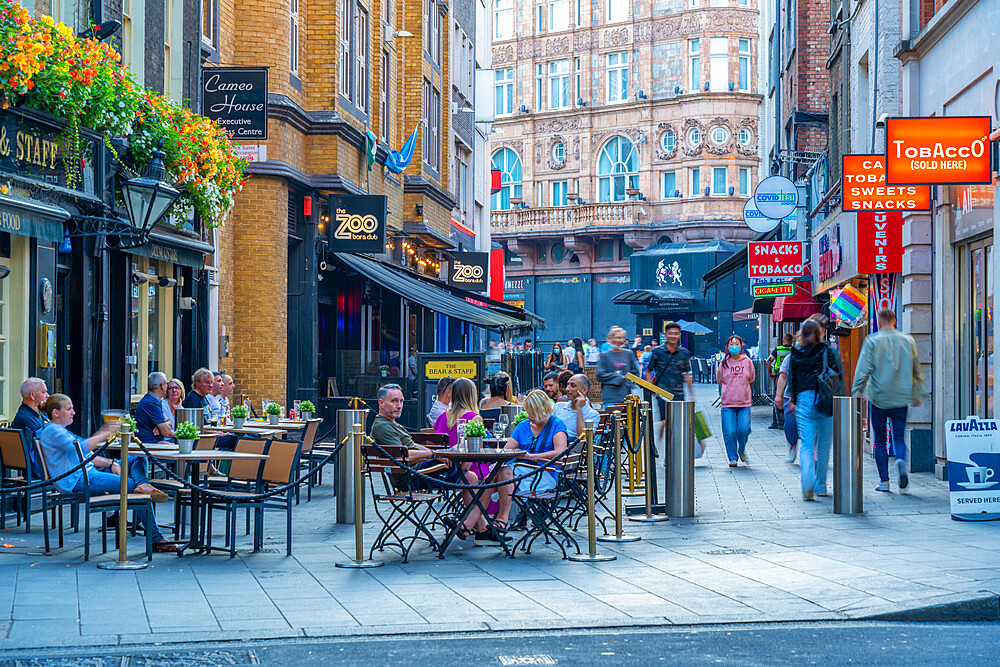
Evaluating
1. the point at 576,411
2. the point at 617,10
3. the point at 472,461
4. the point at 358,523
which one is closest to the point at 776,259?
the point at 576,411

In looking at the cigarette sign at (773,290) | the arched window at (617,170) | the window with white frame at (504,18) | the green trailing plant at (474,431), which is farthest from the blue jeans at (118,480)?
the window with white frame at (504,18)

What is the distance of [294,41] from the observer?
2047cm

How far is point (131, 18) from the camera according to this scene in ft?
49.2

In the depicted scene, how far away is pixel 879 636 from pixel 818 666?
867 mm

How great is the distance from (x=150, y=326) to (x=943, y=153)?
9305 millimetres

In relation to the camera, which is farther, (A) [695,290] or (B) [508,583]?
(A) [695,290]

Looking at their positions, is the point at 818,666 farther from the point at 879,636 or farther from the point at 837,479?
the point at 837,479

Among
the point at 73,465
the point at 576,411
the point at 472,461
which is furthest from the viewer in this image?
the point at 576,411

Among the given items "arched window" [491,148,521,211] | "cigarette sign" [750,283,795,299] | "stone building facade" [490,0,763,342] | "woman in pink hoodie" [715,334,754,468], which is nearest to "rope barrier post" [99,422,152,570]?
"woman in pink hoodie" [715,334,754,468]

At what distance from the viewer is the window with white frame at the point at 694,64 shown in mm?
54094

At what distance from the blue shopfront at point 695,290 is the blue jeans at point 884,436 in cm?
3710

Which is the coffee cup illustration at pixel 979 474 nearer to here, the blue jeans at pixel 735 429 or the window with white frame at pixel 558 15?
the blue jeans at pixel 735 429

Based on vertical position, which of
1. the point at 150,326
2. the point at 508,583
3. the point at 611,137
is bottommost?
the point at 508,583

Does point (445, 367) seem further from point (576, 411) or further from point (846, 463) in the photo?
point (846, 463)
